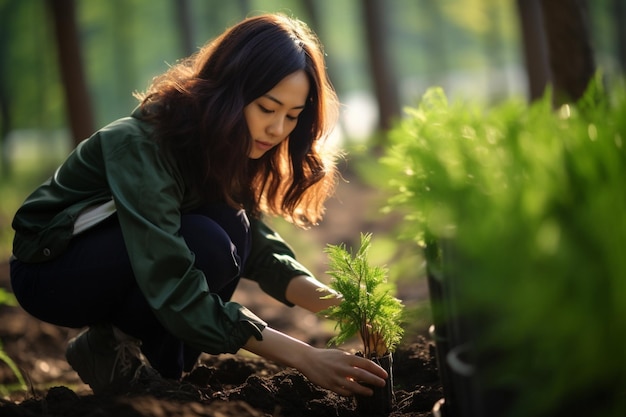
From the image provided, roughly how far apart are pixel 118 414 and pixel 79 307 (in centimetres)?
76

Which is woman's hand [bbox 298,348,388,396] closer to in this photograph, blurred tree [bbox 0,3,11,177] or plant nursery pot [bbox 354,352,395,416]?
plant nursery pot [bbox 354,352,395,416]

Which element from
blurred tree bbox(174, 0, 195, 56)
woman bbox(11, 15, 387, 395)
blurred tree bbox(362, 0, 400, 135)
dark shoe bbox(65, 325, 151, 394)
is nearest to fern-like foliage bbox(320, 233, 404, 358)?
woman bbox(11, 15, 387, 395)

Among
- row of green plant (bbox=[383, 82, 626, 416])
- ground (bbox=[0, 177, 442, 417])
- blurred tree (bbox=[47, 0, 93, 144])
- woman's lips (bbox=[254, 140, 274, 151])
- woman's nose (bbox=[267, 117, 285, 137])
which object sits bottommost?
ground (bbox=[0, 177, 442, 417])

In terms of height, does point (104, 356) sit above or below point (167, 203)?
below

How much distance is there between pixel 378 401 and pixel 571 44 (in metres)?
2.19

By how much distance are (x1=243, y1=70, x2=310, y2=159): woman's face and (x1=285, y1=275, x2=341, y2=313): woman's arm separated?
517 millimetres

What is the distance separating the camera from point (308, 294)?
2658 millimetres

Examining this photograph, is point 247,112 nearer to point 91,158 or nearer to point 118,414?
point 91,158

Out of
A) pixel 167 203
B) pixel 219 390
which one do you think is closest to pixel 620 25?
pixel 219 390

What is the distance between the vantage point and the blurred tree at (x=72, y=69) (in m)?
7.36

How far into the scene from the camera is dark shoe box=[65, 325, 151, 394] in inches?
99.8

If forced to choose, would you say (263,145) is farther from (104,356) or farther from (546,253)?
(546,253)

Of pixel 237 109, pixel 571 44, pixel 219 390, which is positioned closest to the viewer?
pixel 237 109

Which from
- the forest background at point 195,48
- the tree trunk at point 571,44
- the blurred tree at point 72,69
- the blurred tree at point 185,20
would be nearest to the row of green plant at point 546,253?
the forest background at point 195,48
